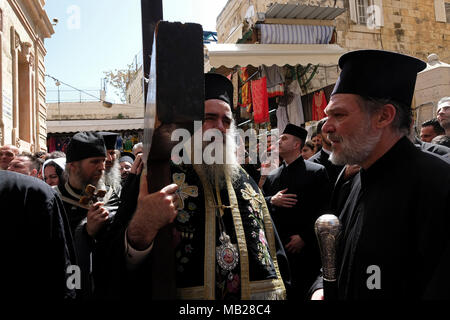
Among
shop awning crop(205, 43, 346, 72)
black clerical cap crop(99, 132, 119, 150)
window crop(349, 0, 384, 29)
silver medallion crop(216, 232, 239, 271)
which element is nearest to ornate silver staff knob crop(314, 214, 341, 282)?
silver medallion crop(216, 232, 239, 271)

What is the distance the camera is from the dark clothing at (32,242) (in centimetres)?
132

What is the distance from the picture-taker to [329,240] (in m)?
1.34

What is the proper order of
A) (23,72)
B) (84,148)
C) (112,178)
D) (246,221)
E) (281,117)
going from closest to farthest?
(246,221), (84,148), (112,178), (281,117), (23,72)

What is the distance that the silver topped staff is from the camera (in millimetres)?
1331

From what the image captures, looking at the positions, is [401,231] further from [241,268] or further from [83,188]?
[83,188]

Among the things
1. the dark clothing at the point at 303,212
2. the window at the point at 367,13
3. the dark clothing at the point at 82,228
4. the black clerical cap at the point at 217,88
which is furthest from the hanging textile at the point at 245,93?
the black clerical cap at the point at 217,88

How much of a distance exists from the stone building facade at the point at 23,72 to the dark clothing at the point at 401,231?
31.8ft

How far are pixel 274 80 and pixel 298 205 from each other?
18.2 feet

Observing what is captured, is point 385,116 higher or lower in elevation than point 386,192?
higher

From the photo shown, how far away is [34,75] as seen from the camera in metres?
13.4

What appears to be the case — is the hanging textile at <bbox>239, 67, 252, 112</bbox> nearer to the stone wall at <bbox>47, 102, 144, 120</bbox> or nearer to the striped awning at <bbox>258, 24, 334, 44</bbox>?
the striped awning at <bbox>258, 24, 334, 44</bbox>

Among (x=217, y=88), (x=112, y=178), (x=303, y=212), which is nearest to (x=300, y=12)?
(x=303, y=212)

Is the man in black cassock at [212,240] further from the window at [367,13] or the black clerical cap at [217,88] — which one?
the window at [367,13]
